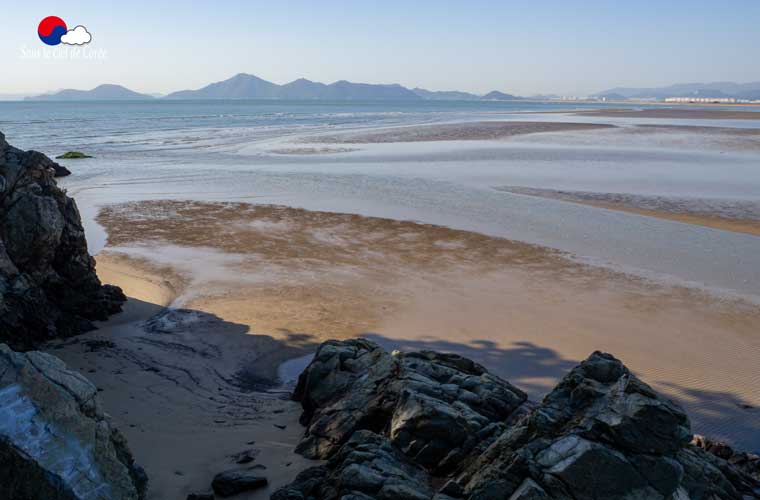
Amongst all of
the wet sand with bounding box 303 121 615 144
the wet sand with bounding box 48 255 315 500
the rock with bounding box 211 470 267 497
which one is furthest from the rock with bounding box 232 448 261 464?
the wet sand with bounding box 303 121 615 144

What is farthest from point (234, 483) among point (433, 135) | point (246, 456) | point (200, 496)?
point (433, 135)

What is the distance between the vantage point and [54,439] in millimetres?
5051

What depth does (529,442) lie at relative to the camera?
18.8ft

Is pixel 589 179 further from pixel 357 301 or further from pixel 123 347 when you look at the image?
pixel 123 347

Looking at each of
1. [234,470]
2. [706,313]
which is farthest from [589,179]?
[234,470]

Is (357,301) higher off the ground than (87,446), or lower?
lower

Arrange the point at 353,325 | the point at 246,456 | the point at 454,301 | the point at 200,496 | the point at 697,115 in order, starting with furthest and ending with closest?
the point at 697,115
the point at 454,301
the point at 353,325
the point at 246,456
the point at 200,496

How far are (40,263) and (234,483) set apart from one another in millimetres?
6934

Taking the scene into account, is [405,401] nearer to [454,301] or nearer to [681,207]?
[454,301]

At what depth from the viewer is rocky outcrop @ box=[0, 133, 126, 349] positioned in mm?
10320

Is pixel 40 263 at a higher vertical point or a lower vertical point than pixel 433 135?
lower

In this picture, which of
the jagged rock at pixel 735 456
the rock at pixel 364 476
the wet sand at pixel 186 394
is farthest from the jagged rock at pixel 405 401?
the jagged rock at pixel 735 456

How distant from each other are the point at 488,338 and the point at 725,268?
8.35 meters

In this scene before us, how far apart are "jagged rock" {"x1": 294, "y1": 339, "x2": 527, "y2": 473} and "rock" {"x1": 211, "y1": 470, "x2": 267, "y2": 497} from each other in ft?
2.69
